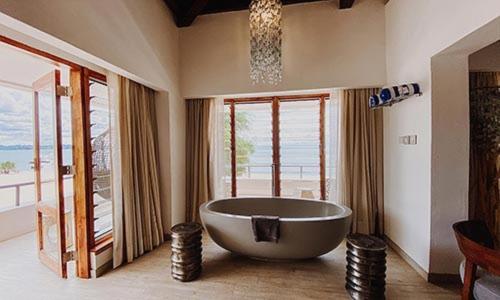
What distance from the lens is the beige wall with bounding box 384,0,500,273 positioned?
237 centimetres

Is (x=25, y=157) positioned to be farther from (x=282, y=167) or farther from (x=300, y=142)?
(x=300, y=142)

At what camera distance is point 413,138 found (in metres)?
2.79

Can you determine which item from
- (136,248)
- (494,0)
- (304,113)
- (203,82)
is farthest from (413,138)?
(136,248)

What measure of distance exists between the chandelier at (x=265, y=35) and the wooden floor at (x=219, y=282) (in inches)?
93.6

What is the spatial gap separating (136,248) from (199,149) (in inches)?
66.0

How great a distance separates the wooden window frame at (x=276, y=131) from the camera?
4103 mm

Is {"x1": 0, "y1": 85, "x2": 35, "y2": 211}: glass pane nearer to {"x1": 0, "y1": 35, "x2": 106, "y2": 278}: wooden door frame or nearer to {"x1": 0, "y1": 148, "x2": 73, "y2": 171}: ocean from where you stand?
{"x1": 0, "y1": 148, "x2": 73, "y2": 171}: ocean

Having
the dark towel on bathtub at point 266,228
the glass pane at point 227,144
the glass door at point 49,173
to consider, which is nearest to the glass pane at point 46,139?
the glass door at point 49,173

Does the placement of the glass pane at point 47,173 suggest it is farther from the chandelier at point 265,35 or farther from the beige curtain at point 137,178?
the chandelier at point 265,35

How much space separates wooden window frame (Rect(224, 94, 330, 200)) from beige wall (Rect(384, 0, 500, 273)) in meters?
1.24

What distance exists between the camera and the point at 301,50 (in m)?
3.69

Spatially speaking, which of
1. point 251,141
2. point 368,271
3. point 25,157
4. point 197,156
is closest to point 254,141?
point 251,141

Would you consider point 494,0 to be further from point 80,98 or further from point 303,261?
point 80,98

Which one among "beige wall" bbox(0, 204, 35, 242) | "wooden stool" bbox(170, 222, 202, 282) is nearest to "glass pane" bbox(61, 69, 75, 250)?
"wooden stool" bbox(170, 222, 202, 282)
